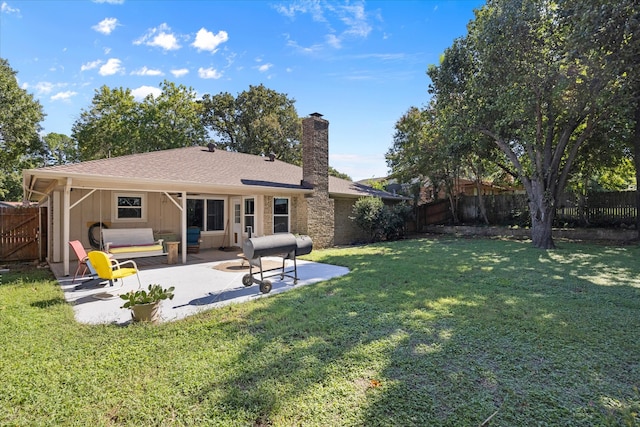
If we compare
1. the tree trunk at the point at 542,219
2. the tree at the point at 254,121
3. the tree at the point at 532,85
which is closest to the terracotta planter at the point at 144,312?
the tree at the point at 532,85

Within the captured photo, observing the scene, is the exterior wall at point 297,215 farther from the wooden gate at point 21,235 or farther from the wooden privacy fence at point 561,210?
the wooden privacy fence at point 561,210

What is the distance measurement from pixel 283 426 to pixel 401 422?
86cm

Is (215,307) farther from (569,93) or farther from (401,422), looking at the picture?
(569,93)

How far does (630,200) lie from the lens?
14.1 m

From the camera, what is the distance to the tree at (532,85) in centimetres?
906

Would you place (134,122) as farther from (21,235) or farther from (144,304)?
(144,304)

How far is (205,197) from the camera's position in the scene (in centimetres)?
1184

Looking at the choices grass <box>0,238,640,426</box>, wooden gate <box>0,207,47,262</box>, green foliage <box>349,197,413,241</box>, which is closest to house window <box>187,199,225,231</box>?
wooden gate <box>0,207,47,262</box>

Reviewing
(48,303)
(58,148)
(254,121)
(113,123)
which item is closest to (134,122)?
(113,123)

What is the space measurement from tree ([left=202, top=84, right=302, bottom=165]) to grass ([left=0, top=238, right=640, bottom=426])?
23.9 metres

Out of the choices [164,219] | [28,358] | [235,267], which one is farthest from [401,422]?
[164,219]

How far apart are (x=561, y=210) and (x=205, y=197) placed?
55.6 ft

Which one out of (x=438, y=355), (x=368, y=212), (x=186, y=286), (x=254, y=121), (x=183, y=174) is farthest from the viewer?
(x=254, y=121)

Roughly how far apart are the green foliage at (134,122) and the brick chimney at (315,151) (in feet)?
54.7
